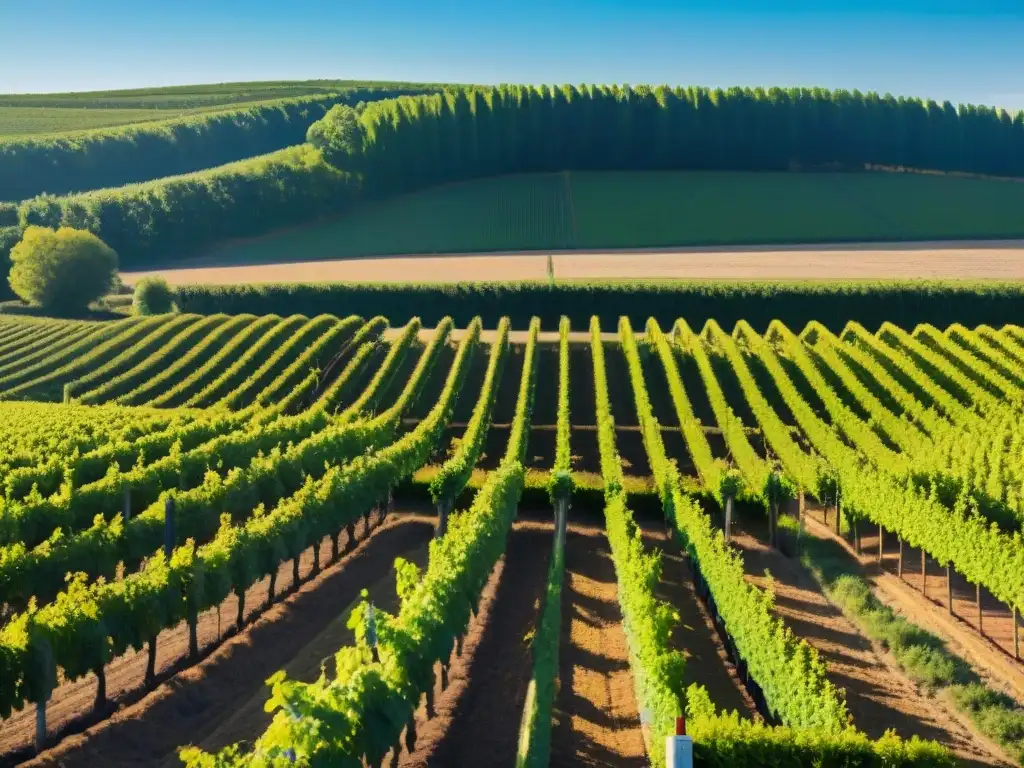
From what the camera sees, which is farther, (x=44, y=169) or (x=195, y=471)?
(x=44, y=169)

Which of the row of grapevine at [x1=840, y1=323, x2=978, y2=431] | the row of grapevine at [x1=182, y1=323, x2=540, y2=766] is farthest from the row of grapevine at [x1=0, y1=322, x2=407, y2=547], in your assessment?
the row of grapevine at [x1=840, y1=323, x2=978, y2=431]

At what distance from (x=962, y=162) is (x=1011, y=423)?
79754 mm

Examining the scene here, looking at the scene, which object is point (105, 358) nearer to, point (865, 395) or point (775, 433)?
point (775, 433)

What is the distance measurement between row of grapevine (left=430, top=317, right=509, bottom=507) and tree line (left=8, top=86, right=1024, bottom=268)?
47.1 meters

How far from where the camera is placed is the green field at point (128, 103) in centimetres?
12338

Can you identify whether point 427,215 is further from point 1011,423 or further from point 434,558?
point 434,558

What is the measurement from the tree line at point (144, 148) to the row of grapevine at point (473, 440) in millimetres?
68342

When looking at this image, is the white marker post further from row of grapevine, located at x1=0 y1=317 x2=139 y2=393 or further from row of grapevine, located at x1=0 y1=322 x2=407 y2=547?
row of grapevine, located at x1=0 y1=317 x2=139 y2=393

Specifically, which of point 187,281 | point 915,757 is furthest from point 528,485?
point 187,281

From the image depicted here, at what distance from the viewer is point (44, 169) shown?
4003 inches

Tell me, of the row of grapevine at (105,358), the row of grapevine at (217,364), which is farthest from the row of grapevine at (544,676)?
the row of grapevine at (105,358)

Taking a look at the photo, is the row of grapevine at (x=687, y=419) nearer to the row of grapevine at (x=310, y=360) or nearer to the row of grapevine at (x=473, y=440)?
the row of grapevine at (x=473, y=440)

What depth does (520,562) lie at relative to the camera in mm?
29062

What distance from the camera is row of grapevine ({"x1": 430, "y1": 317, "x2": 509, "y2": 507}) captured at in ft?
99.5
